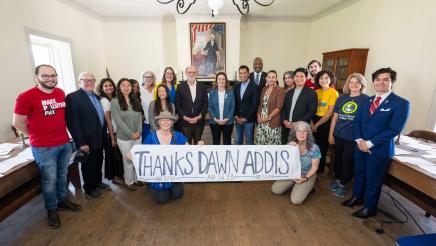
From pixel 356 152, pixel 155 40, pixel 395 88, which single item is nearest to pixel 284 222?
pixel 356 152

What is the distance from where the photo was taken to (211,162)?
82.8 inches

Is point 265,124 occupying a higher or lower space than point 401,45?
lower

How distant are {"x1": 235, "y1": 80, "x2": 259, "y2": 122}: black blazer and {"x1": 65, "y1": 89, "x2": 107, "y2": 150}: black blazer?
1.74 m

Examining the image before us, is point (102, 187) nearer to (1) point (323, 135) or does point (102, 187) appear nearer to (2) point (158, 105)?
(2) point (158, 105)

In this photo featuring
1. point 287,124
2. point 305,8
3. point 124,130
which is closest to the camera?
point 124,130

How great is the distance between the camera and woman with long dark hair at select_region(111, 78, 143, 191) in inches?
93.7

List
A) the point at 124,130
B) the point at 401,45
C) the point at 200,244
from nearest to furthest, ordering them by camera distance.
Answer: the point at 200,244, the point at 124,130, the point at 401,45

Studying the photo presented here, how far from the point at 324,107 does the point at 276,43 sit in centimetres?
398

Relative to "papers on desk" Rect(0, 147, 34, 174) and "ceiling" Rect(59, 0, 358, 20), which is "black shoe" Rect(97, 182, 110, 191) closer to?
"papers on desk" Rect(0, 147, 34, 174)

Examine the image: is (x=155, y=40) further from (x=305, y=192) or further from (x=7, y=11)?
(x=305, y=192)

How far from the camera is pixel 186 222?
6.61 ft

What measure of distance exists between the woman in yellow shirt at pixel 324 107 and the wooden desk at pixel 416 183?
83 centimetres

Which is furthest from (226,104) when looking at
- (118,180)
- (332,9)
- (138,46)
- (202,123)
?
(138,46)

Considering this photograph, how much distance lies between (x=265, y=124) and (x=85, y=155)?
2137 mm
